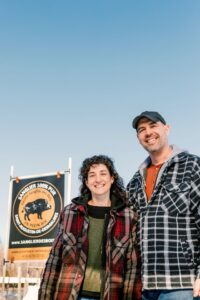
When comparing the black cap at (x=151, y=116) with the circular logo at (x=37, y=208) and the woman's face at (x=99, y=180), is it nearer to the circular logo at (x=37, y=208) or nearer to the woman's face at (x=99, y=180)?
the woman's face at (x=99, y=180)

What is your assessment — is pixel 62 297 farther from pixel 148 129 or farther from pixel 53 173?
pixel 53 173

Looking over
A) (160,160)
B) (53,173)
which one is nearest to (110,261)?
(160,160)

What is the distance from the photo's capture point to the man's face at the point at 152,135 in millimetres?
2926

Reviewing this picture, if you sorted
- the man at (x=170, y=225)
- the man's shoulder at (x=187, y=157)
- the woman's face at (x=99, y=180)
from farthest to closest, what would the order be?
the woman's face at (x=99, y=180), the man's shoulder at (x=187, y=157), the man at (x=170, y=225)

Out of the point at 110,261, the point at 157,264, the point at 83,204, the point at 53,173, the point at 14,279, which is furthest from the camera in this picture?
the point at 14,279

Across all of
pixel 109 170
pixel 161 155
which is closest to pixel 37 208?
pixel 109 170

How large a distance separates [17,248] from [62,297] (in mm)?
6764

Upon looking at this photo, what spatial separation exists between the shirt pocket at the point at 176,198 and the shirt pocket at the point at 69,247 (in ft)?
2.21

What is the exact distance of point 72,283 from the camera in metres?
2.89

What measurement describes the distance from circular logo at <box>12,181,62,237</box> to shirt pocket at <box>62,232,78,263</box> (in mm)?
6030

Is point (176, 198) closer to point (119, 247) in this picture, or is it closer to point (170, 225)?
point (170, 225)

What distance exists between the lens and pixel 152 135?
2953mm

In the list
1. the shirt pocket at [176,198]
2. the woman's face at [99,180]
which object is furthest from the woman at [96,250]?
the shirt pocket at [176,198]

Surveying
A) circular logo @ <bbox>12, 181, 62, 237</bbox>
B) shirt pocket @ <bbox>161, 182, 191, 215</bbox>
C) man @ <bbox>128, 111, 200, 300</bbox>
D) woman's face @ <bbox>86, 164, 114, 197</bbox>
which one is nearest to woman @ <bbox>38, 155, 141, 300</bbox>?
woman's face @ <bbox>86, 164, 114, 197</bbox>
